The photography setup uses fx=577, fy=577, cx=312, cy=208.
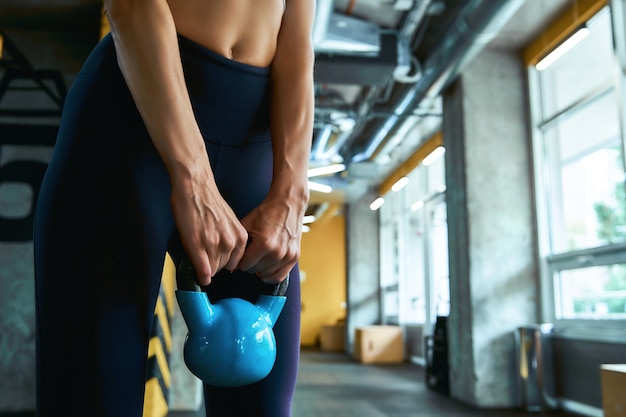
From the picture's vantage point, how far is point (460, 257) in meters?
5.26

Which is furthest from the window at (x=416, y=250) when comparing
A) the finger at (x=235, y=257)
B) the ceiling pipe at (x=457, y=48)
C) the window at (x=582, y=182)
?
the finger at (x=235, y=257)

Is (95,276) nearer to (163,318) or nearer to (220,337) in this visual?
(220,337)

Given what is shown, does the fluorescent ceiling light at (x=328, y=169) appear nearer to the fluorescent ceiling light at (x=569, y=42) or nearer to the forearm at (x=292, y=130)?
the fluorescent ceiling light at (x=569, y=42)

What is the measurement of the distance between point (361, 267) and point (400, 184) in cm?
247

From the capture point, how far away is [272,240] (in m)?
0.54

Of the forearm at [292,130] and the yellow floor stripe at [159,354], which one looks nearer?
the forearm at [292,130]

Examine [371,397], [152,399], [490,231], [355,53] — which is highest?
[355,53]

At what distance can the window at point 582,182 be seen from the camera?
14.0 feet

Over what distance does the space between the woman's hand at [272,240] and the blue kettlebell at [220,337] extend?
5 centimetres

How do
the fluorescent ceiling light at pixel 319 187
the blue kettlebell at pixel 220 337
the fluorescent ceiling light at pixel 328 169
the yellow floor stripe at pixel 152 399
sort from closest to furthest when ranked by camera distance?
1. the blue kettlebell at pixel 220 337
2. the yellow floor stripe at pixel 152 399
3. the fluorescent ceiling light at pixel 328 169
4. the fluorescent ceiling light at pixel 319 187

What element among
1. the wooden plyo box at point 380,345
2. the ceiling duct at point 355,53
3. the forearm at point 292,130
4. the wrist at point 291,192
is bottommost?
the wooden plyo box at point 380,345

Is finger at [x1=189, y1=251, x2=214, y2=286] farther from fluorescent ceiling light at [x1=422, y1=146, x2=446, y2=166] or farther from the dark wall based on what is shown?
fluorescent ceiling light at [x1=422, y1=146, x2=446, y2=166]

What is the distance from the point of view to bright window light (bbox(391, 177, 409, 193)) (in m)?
9.41

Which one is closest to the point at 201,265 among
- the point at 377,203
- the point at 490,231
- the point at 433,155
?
the point at 490,231
